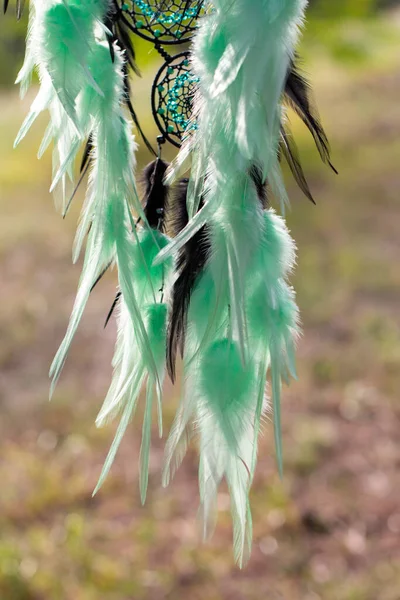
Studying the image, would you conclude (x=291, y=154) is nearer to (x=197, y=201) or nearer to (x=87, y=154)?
(x=197, y=201)

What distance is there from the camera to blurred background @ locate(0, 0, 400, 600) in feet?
4.85

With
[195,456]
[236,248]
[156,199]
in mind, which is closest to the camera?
[236,248]

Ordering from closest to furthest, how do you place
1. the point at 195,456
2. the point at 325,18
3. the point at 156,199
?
the point at 156,199 < the point at 195,456 < the point at 325,18

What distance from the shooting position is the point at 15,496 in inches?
65.6

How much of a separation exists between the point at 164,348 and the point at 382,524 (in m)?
1.00

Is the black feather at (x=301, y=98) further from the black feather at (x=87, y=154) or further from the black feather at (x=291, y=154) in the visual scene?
the black feather at (x=87, y=154)

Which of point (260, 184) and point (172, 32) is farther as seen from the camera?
point (172, 32)

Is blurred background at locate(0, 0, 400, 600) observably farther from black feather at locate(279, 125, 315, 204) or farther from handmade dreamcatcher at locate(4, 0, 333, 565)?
black feather at locate(279, 125, 315, 204)

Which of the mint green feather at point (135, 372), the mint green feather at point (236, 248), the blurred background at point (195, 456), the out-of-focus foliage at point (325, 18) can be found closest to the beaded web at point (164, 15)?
the mint green feather at point (236, 248)

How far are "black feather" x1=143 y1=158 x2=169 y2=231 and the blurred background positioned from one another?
0.88 meters

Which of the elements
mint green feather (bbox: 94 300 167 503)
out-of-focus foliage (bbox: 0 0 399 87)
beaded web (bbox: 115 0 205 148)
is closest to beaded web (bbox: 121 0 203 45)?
beaded web (bbox: 115 0 205 148)

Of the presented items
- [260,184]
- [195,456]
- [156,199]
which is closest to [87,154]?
[156,199]

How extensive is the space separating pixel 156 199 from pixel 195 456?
3.65ft

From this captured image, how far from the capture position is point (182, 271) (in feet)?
2.51
